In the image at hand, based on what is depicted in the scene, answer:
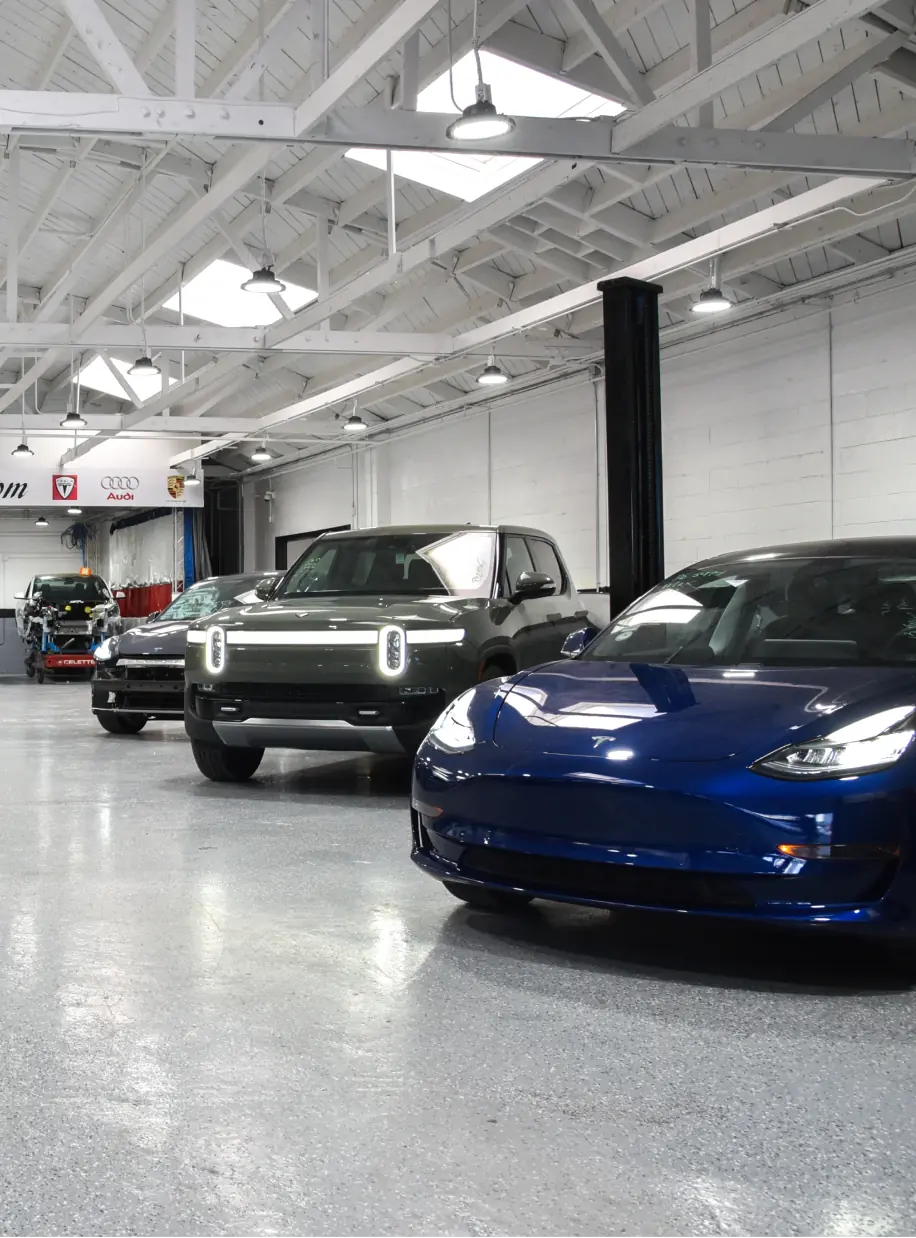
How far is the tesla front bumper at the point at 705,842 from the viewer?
118 inches

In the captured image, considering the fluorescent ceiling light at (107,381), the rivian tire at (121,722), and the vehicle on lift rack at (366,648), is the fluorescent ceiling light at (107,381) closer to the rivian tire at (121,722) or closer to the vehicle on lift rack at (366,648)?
the rivian tire at (121,722)

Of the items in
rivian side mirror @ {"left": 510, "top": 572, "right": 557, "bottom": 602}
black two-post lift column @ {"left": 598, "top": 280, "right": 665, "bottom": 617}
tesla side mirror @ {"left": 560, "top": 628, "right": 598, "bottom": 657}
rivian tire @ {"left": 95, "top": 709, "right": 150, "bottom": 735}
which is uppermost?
black two-post lift column @ {"left": 598, "top": 280, "right": 665, "bottom": 617}

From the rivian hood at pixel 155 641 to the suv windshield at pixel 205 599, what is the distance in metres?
0.56

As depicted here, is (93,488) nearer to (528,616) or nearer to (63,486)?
(63,486)

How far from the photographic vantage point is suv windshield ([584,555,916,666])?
3.83 metres

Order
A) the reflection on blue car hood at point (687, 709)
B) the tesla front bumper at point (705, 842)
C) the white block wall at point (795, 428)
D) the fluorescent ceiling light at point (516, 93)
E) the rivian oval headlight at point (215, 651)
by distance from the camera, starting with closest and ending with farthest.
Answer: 1. the tesla front bumper at point (705, 842)
2. the reflection on blue car hood at point (687, 709)
3. the rivian oval headlight at point (215, 651)
4. the fluorescent ceiling light at point (516, 93)
5. the white block wall at point (795, 428)

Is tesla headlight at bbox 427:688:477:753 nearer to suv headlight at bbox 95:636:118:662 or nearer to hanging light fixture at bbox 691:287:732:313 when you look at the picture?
suv headlight at bbox 95:636:118:662

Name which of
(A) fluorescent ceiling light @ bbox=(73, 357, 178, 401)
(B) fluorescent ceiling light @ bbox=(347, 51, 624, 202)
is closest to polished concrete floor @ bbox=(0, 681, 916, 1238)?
(B) fluorescent ceiling light @ bbox=(347, 51, 624, 202)

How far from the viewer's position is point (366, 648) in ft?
20.3

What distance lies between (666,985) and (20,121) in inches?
237

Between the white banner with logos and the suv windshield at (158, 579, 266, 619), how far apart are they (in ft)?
38.2

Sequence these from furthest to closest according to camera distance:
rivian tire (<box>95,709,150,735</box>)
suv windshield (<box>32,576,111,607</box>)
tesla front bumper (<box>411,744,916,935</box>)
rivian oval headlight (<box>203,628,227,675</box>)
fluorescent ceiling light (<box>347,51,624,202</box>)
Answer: suv windshield (<box>32,576,111,607</box>) → rivian tire (<box>95,709,150,735</box>) → fluorescent ceiling light (<box>347,51,624,202</box>) → rivian oval headlight (<box>203,628,227,675</box>) → tesla front bumper (<box>411,744,916,935</box>)

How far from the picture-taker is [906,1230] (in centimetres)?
190

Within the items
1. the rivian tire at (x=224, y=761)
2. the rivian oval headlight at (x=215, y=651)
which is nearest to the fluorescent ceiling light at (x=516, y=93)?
the rivian oval headlight at (x=215, y=651)
